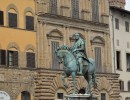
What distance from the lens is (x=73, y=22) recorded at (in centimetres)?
4191

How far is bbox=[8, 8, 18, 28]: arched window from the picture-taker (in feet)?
122

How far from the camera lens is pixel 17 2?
125ft

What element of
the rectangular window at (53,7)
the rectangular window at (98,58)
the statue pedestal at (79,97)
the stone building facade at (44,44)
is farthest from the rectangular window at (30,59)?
the statue pedestal at (79,97)

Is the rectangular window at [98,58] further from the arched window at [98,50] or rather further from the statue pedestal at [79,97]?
the statue pedestal at [79,97]

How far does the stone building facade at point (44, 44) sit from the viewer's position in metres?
36.9

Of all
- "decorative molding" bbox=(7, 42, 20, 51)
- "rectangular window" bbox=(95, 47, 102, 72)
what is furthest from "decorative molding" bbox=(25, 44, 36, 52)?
"rectangular window" bbox=(95, 47, 102, 72)

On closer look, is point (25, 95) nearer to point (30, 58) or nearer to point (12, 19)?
point (30, 58)

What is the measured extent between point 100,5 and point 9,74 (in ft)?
42.8

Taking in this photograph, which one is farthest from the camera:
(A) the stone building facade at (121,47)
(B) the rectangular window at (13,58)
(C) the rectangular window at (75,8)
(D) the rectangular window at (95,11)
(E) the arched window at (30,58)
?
(A) the stone building facade at (121,47)

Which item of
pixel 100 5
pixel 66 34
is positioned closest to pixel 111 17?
pixel 100 5

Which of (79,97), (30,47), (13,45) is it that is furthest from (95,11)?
(79,97)

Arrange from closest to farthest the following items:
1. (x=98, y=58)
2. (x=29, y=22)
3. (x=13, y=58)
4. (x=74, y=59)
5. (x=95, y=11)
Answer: (x=74, y=59)
(x=13, y=58)
(x=29, y=22)
(x=98, y=58)
(x=95, y=11)

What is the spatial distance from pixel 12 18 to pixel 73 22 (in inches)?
262

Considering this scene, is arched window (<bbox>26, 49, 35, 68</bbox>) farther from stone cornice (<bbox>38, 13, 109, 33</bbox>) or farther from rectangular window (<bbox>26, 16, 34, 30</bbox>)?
stone cornice (<bbox>38, 13, 109, 33</bbox>)
